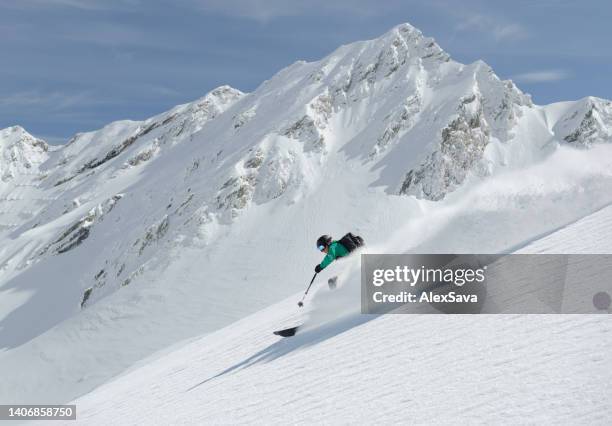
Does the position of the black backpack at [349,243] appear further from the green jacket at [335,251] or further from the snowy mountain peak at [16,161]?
the snowy mountain peak at [16,161]

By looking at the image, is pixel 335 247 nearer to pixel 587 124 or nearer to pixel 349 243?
pixel 349 243

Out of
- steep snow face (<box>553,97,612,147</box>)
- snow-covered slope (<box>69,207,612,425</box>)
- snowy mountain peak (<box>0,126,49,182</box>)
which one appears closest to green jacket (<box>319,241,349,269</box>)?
snow-covered slope (<box>69,207,612,425</box>)

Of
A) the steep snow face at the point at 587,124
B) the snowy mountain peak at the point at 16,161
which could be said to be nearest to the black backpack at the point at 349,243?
the steep snow face at the point at 587,124

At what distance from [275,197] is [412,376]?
200ft

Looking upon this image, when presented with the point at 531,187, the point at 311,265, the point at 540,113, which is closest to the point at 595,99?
the point at 540,113

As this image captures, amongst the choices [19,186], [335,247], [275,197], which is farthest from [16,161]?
[335,247]

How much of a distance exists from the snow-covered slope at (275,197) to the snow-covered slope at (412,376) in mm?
19155

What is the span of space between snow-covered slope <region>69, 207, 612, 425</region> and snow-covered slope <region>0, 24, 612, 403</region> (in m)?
19.2

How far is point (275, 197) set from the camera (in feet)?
222

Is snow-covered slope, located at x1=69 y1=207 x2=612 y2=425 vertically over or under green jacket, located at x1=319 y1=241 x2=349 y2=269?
under

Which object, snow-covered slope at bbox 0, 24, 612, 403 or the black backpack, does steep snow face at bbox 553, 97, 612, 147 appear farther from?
the black backpack

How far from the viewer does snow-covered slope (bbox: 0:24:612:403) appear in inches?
1929

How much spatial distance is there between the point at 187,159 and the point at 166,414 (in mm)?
84719

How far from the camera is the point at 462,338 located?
7.71m
